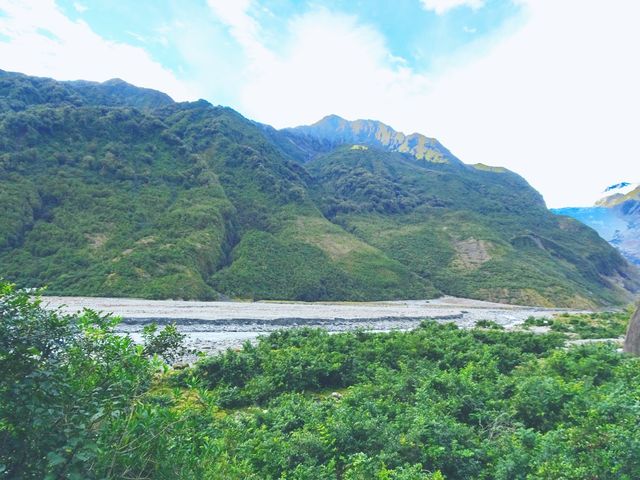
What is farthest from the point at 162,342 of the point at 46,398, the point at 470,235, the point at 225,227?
the point at 470,235

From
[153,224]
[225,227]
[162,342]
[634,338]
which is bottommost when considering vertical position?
[634,338]

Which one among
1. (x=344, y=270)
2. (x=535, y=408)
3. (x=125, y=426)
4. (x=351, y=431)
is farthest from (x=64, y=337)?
(x=344, y=270)

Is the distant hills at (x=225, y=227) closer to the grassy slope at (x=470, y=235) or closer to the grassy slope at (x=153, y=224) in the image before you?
the grassy slope at (x=153, y=224)

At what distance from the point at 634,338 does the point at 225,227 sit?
254 feet

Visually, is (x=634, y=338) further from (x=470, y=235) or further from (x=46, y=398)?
(x=470, y=235)

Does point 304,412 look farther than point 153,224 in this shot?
No

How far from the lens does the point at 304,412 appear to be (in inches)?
430

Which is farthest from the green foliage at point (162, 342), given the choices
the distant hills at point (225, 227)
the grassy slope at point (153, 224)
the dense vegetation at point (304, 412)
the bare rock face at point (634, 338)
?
the distant hills at point (225, 227)

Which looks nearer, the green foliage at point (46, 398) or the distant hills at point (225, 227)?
the green foliage at point (46, 398)

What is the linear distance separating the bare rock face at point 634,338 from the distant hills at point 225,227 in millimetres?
51401

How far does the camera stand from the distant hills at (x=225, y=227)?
59.3 m

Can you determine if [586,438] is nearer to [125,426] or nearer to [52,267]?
[125,426]

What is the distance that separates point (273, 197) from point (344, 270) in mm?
38608

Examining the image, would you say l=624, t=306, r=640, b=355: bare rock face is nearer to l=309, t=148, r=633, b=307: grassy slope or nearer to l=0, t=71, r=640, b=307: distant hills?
l=0, t=71, r=640, b=307: distant hills
